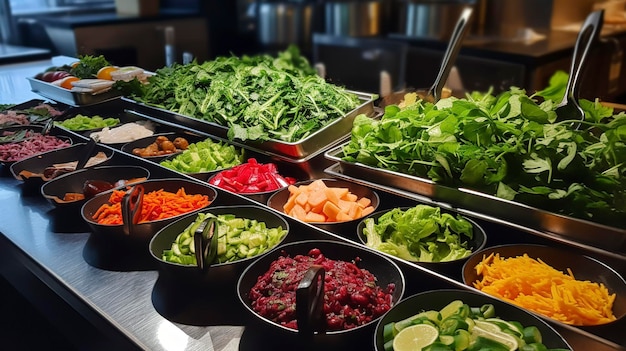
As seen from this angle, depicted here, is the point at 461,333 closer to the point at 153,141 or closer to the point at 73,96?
the point at 153,141

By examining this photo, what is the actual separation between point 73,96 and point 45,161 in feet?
2.48

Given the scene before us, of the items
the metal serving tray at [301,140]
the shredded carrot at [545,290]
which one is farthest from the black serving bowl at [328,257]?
the metal serving tray at [301,140]

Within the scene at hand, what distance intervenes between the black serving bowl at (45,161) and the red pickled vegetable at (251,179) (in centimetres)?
57

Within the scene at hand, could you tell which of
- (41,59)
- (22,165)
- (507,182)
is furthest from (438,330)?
(41,59)

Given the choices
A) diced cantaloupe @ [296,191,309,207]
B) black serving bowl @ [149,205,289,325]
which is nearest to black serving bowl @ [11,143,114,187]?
black serving bowl @ [149,205,289,325]

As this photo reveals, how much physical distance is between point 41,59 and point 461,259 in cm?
394

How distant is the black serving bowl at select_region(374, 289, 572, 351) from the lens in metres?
1.16

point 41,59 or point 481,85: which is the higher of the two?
point 41,59

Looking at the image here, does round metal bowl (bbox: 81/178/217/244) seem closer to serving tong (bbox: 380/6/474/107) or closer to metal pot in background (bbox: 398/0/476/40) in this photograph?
serving tong (bbox: 380/6/474/107)

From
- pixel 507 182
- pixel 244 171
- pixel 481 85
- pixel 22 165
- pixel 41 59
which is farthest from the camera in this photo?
pixel 481 85

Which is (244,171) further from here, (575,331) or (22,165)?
(575,331)

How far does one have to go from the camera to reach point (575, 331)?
1170 millimetres

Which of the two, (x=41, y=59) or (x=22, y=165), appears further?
(x=41, y=59)

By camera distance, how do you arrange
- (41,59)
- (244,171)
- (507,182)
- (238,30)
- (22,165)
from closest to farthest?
(507,182)
(244,171)
(22,165)
(41,59)
(238,30)
